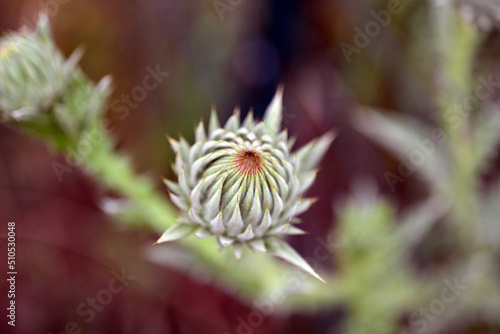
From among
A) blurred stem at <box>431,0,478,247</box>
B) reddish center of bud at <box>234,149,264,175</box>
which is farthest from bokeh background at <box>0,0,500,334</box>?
reddish center of bud at <box>234,149,264,175</box>

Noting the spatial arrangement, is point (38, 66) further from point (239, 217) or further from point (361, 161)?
point (361, 161)

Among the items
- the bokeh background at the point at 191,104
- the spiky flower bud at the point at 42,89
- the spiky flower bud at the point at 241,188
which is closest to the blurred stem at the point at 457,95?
the bokeh background at the point at 191,104

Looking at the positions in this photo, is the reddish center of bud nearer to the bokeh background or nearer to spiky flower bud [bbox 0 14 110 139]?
spiky flower bud [bbox 0 14 110 139]

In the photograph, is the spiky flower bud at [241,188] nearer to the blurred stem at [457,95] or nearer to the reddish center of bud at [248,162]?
the reddish center of bud at [248,162]

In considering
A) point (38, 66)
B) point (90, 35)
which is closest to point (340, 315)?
point (38, 66)

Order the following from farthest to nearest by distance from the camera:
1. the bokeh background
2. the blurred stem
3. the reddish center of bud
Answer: the bokeh background
the blurred stem
the reddish center of bud

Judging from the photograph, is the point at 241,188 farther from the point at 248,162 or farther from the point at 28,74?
the point at 28,74

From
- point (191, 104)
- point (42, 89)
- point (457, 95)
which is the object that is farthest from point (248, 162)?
point (191, 104)
